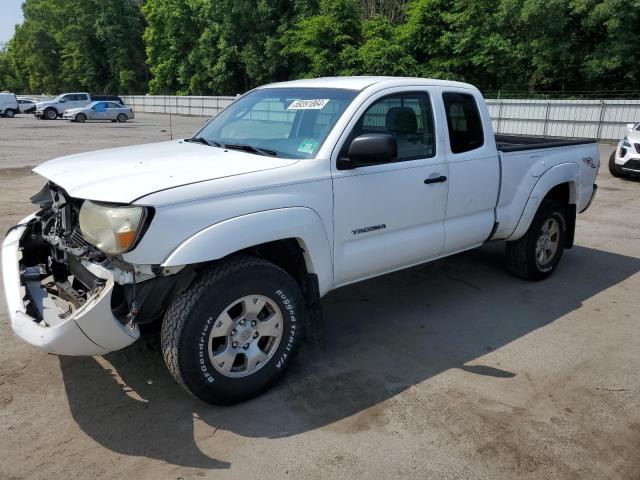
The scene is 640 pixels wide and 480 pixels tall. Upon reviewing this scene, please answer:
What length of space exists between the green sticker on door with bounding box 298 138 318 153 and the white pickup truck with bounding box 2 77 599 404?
1cm

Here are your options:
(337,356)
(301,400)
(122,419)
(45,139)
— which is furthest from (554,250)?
(45,139)

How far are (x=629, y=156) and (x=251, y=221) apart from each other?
39.0 ft

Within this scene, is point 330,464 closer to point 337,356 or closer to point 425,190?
point 337,356

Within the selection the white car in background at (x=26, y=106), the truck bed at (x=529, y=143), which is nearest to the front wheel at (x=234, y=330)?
the truck bed at (x=529, y=143)

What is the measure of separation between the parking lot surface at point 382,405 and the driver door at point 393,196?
27.8 inches

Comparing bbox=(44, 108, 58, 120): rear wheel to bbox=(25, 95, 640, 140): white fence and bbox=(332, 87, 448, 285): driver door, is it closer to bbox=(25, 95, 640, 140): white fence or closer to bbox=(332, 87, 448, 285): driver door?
bbox=(25, 95, 640, 140): white fence

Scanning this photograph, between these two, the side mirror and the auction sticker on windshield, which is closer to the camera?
the side mirror

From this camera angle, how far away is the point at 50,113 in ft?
126

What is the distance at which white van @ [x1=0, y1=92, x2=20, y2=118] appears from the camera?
3869 cm

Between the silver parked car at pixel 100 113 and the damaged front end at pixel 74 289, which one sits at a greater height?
the damaged front end at pixel 74 289

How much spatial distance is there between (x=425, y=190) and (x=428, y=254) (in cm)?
54

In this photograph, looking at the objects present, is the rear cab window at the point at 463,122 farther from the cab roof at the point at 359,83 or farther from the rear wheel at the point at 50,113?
the rear wheel at the point at 50,113

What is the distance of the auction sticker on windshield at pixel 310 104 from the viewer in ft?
13.2

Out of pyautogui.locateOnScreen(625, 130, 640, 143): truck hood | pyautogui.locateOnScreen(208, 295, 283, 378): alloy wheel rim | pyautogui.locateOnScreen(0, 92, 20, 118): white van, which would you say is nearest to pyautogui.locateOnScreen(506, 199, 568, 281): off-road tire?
pyautogui.locateOnScreen(208, 295, 283, 378): alloy wheel rim
